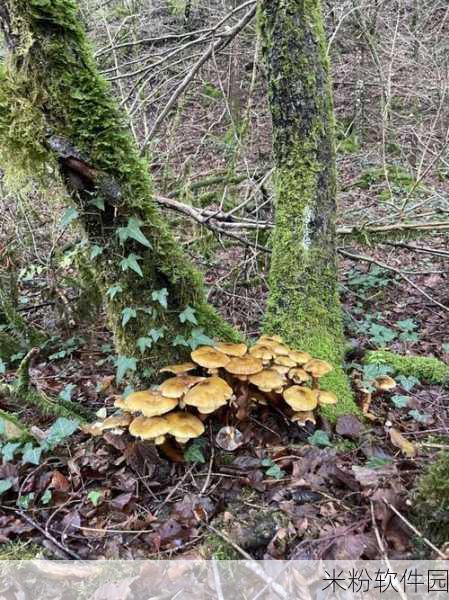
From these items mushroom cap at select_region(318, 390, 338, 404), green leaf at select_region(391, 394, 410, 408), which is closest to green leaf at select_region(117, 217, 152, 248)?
mushroom cap at select_region(318, 390, 338, 404)

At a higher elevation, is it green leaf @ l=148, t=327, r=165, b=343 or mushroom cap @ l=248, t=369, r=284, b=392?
green leaf @ l=148, t=327, r=165, b=343

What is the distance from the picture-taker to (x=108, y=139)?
2422 mm

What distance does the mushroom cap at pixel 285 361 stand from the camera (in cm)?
263

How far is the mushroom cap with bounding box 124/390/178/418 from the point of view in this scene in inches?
89.4

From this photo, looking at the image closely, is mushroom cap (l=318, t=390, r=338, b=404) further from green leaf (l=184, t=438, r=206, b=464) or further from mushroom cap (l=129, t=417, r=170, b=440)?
mushroom cap (l=129, t=417, r=170, b=440)

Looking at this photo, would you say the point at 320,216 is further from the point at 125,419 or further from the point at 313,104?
the point at 125,419

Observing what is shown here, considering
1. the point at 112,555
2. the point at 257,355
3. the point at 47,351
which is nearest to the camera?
the point at 112,555

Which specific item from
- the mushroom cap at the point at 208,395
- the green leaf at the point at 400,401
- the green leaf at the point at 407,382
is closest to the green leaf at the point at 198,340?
the mushroom cap at the point at 208,395

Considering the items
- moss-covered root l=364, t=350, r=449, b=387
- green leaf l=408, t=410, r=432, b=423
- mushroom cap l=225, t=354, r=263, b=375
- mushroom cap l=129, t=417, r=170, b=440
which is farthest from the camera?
moss-covered root l=364, t=350, r=449, b=387

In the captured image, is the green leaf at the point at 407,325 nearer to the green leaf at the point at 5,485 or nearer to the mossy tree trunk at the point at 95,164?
the mossy tree trunk at the point at 95,164

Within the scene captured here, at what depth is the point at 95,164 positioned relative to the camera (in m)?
2.42

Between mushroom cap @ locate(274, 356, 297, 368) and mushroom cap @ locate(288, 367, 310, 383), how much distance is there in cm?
4

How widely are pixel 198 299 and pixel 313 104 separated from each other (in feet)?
5.07

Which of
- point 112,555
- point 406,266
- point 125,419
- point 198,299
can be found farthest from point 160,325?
point 406,266
